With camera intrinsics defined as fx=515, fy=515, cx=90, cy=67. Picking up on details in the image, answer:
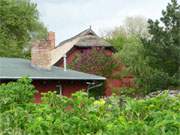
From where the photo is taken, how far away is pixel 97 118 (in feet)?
13.2

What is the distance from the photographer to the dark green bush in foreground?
3.30 meters

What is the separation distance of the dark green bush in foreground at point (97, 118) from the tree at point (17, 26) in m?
36.5

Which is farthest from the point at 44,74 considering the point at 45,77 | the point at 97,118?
the point at 97,118

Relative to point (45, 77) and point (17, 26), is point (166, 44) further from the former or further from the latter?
point (17, 26)

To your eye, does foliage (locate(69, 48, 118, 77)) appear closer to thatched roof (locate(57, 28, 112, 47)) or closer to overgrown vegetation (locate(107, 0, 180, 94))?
thatched roof (locate(57, 28, 112, 47))

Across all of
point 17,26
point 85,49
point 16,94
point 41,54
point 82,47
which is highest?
point 17,26

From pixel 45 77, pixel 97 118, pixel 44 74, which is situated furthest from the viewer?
pixel 44 74

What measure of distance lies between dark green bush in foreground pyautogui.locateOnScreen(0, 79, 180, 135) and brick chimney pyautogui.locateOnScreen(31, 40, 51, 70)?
14.5m

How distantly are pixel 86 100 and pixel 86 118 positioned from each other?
542 millimetres

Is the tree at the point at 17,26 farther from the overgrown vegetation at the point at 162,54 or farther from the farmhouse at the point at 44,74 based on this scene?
the farmhouse at the point at 44,74

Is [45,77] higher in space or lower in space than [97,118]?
→ lower

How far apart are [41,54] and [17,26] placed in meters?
25.1

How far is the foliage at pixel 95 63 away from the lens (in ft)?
110

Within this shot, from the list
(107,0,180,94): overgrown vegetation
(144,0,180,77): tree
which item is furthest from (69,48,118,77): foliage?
(144,0,180,77): tree
